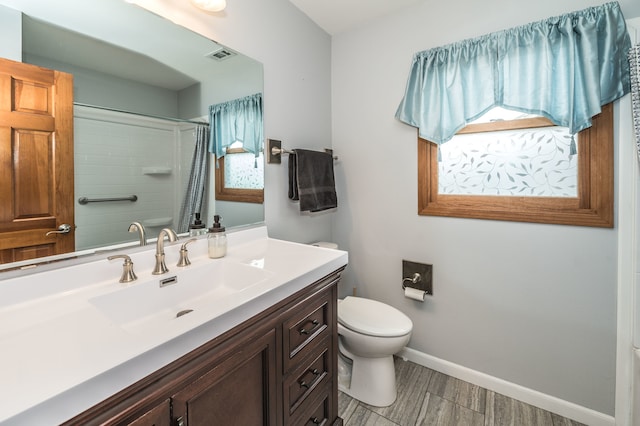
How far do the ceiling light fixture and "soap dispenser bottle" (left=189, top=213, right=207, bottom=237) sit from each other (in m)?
0.92

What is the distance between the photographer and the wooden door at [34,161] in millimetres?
815

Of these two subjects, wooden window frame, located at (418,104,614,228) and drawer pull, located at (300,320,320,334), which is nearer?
drawer pull, located at (300,320,320,334)

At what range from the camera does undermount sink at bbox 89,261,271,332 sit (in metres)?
0.86

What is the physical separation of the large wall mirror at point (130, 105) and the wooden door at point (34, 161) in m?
0.03

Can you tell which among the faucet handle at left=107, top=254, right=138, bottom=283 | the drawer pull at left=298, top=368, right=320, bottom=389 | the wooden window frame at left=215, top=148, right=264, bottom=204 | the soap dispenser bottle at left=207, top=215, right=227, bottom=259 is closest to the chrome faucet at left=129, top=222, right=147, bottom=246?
the faucet handle at left=107, top=254, right=138, bottom=283

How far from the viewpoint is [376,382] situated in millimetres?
1590

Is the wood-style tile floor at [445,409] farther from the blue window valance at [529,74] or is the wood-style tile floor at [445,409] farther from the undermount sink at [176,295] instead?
the blue window valance at [529,74]

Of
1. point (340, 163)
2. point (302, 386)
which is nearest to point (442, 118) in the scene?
point (340, 163)

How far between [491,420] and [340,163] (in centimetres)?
176

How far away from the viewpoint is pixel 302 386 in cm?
107

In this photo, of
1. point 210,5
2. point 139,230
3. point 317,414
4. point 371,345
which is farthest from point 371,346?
point 210,5

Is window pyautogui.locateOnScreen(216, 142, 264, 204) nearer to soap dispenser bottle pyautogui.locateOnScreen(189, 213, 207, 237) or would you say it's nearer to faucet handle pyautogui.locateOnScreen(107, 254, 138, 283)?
soap dispenser bottle pyautogui.locateOnScreen(189, 213, 207, 237)

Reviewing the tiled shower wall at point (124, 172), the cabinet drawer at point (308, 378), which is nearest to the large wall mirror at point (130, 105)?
the tiled shower wall at point (124, 172)

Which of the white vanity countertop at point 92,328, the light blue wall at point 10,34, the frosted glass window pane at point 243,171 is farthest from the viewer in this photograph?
the frosted glass window pane at point 243,171
